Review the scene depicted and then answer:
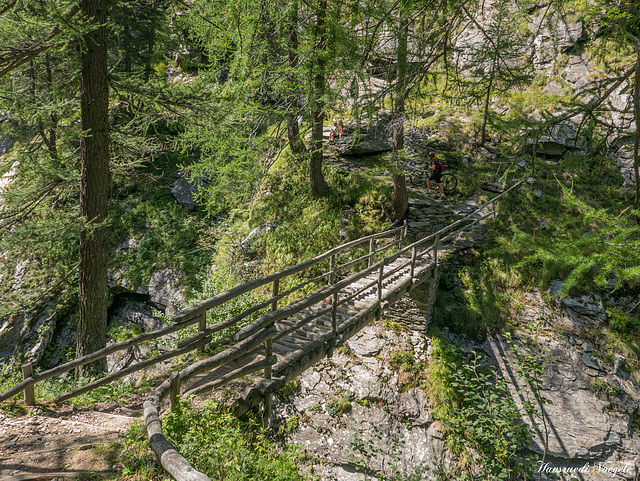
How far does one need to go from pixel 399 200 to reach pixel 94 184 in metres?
8.49

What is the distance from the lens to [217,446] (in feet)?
13.0

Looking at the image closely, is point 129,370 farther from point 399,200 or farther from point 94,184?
point 399,200

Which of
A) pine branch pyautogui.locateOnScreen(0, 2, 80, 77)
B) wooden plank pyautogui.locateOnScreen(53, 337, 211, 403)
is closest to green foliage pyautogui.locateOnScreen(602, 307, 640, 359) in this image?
wooden plank pyautogui.locateOnScreen(53, 337, 211, 403)

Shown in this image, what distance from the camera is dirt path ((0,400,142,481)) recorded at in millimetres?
3520

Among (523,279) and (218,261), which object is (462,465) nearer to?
(523,279)

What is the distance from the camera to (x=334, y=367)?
9.45m

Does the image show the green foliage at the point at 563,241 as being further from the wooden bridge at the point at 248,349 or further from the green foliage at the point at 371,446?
the green foliage at the point at 371,446

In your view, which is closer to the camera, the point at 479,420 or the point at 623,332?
the point at 479,420

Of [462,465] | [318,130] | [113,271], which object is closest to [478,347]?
[462,465]

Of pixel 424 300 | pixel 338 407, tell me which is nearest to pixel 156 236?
pixel 338 407

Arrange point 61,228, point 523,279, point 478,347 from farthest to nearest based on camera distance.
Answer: point 523,279 < point 478,347 < point 61,228

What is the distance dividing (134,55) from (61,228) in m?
14.3

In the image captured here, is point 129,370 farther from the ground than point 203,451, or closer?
farther from the ground

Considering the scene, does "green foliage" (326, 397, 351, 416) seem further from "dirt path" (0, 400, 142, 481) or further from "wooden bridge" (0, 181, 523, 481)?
"dirt path" (0, 400, 142, 481)
